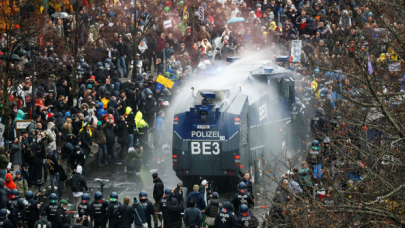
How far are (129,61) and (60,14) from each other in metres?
3.87

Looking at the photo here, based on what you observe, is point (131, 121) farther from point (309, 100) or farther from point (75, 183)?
point (309, 100)

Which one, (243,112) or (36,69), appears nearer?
(243,112)

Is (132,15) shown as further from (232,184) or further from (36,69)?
(232,184)

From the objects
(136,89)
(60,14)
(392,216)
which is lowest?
(392,216)

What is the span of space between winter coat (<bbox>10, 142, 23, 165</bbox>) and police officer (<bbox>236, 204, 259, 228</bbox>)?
29.8 ft

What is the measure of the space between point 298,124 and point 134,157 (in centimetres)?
613

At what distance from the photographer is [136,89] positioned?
105 feet

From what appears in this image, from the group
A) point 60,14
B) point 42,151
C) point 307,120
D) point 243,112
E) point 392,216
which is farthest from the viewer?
point 60,14

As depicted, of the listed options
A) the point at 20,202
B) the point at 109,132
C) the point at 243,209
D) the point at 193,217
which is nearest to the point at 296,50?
the point at 109,132

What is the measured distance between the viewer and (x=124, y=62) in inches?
1426

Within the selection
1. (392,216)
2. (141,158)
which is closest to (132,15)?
(141,158)

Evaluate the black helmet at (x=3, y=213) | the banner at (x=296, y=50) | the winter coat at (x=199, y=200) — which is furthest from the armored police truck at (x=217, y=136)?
the banner at (x=296, y=50)

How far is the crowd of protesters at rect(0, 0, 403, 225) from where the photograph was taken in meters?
26.6

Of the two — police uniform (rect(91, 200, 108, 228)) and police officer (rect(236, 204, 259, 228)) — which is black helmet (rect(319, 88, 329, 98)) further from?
police uniform (rect(91, 200, 108, 228))
